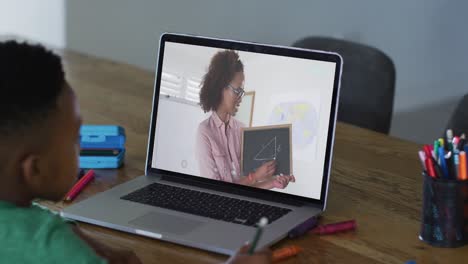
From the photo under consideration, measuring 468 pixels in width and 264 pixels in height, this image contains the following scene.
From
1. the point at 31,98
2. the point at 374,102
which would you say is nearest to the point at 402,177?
the point at 374,102

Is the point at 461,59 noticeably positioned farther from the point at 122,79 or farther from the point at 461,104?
the point at 122,79

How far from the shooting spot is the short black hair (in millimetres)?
903

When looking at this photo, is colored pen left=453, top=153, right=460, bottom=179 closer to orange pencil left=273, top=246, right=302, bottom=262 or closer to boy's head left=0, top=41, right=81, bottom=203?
orange pencil left=273, top=246, right=302, bottom=262

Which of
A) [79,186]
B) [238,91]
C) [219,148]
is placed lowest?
[79,186]

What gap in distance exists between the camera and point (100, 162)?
1.57m

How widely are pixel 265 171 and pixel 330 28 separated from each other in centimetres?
158

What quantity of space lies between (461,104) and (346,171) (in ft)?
1.56

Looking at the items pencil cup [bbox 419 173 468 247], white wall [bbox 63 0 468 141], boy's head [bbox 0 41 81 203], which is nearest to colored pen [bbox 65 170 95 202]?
boy's head [bbox 0 41 81 203]

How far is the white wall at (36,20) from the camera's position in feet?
10.6

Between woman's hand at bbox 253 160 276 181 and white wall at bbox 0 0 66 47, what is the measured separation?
6.65ft

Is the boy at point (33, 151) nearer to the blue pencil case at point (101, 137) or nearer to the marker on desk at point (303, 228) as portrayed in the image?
the marker on desk at point (303, 228)

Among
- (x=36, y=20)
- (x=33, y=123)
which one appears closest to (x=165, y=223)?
(x=33, y=123)

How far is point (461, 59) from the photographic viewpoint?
2.67m

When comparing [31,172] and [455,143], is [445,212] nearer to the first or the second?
[455,143]
